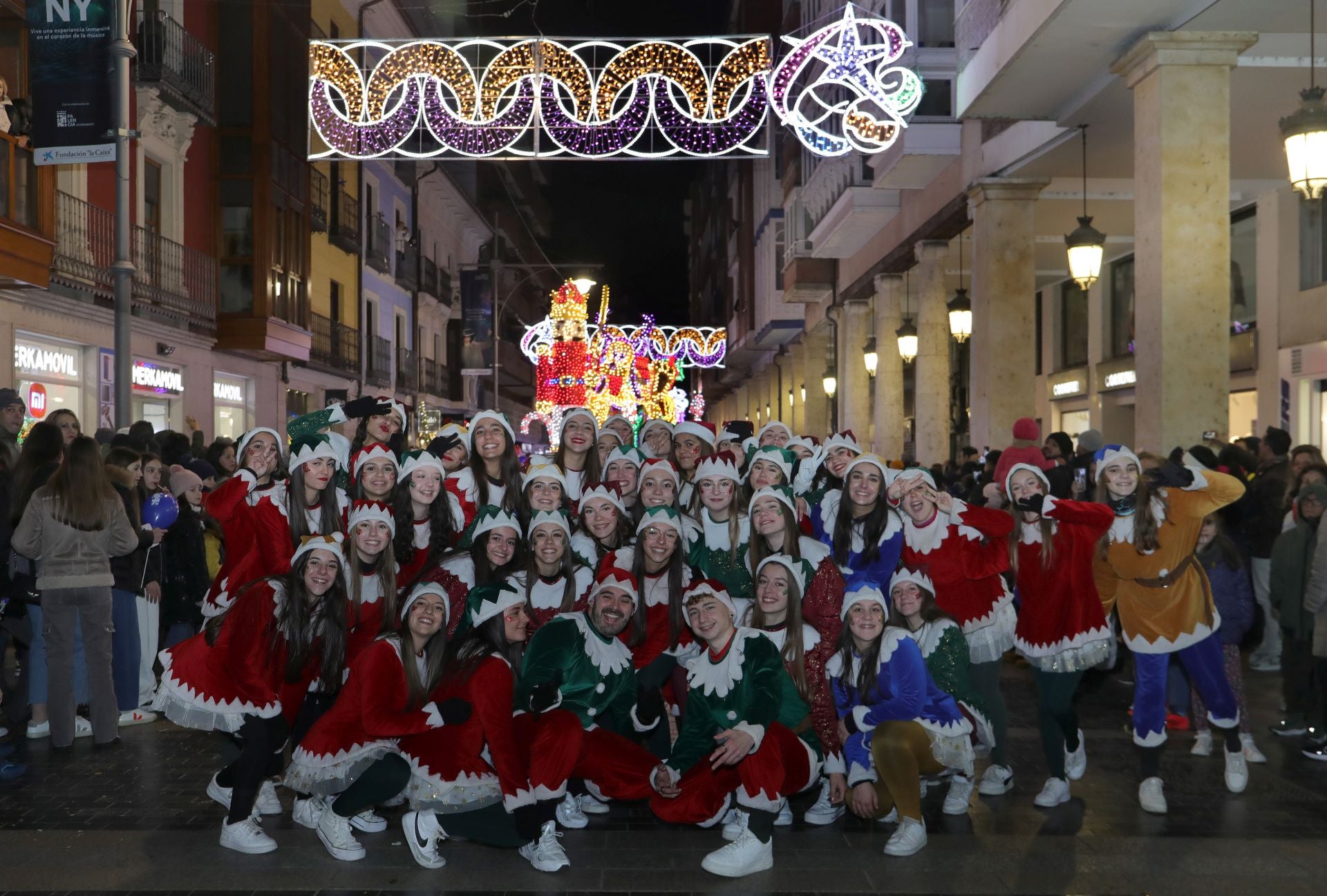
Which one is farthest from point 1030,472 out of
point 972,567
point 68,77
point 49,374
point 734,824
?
point 49,374

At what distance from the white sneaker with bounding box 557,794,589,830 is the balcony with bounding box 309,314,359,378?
22508 mm

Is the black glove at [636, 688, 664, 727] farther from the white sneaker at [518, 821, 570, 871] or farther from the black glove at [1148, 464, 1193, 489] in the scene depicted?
the black glove at [1148, 464, 1193, 489]

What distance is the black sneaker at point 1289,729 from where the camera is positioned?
8312 millimetres

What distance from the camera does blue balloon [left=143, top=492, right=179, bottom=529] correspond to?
870 centimetres

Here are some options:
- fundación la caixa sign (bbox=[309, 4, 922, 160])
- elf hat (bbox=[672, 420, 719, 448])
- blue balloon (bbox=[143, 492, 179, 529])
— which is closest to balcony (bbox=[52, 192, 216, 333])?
fundación la caixa sign (bbox=[309, 4, 922, 160])

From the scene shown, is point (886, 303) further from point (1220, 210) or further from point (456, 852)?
point (456, 852)

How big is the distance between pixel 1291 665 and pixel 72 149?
12027 millimetres

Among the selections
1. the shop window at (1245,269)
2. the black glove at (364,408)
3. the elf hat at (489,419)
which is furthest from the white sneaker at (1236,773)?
the shop window at (1245,269)

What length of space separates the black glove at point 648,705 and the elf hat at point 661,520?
0.89m

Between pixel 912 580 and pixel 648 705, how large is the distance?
5.21 ft

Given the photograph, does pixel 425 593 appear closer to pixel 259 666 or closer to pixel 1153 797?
pixel 259 666

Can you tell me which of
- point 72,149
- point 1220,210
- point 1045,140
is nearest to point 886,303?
point 1045,140

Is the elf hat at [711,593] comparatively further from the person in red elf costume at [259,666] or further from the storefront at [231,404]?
the storefront at [231,404]

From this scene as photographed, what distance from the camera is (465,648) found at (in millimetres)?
6066
